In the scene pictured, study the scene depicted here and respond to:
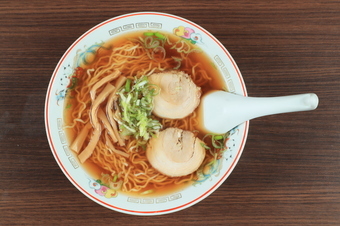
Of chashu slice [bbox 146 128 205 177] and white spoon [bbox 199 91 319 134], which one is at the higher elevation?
white spoon [bbox 199 91 319 134]

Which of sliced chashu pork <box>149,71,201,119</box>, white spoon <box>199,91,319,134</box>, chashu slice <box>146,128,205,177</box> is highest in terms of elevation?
sliced chashu pork <box>149,71,201,119</box>

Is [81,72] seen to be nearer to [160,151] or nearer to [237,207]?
[160,151]

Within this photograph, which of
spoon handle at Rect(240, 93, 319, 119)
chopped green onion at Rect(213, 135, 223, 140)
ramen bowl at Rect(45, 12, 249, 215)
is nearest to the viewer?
spoon handle at Rect(240, 93, 319, 119)

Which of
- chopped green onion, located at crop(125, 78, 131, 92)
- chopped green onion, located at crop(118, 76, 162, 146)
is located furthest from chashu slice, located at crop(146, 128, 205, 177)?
chopped green onion, located at crop(125, 78, 131, 92)

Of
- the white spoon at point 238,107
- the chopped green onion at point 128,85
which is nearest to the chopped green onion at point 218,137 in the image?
the white spoon at point 238,107

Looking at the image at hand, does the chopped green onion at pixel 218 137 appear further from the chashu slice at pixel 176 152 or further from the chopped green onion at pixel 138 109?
the chopped green onion at pixel 138 109

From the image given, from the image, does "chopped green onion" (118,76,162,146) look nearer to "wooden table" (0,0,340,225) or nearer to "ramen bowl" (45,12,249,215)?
"ramen bowl" (45,12,249,215)

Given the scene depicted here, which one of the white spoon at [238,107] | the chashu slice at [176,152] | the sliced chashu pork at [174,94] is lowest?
the chashu slice at [176,152]
